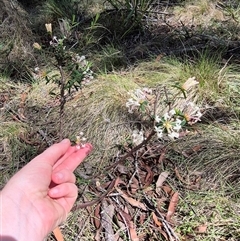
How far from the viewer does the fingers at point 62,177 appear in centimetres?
190

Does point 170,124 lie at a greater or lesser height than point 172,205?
greater

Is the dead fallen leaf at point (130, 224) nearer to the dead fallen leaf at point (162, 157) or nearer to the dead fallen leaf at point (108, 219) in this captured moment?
the dead fallen leaf at point (108, 219)

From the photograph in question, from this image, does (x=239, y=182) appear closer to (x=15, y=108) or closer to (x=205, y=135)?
(x=205, y=135)

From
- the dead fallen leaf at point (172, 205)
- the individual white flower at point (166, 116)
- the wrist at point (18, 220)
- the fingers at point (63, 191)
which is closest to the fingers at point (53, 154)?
the fingers at point (63, 191)

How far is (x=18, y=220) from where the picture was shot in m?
1.66

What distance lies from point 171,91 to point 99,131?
64 centimetres

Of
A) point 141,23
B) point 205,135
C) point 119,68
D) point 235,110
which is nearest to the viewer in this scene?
point 205,135

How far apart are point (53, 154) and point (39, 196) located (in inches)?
9.2

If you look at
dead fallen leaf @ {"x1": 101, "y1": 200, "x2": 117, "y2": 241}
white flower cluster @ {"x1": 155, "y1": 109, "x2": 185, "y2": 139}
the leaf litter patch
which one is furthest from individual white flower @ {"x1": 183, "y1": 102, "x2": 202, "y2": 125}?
dead fallen leaf @ {"x1": 101, "y1": 200, "x2": 117, "y2": 241}

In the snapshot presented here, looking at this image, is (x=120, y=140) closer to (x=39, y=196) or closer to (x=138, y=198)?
(x=138, y=198)

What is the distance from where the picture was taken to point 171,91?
3.18 meters

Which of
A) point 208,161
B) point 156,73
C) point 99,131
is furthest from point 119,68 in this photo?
point 208,161

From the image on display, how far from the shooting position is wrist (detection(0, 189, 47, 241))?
1613 mm

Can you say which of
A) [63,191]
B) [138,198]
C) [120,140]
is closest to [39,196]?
[63,191]
